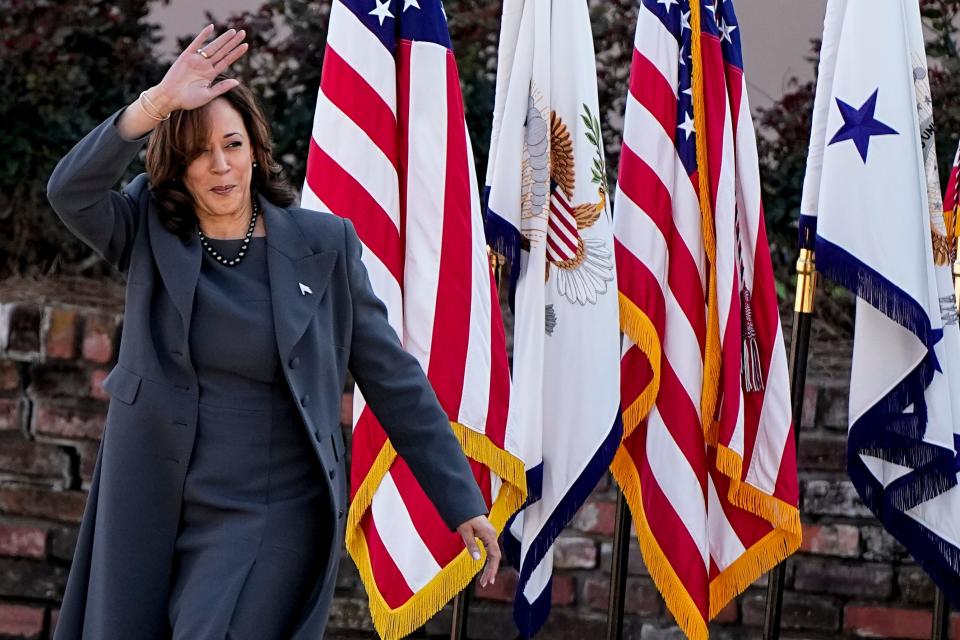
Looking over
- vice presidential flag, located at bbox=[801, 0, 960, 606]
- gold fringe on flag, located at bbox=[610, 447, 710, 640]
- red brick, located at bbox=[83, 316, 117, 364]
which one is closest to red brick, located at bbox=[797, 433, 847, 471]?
vice presidential flag, located at bbox=[801, 0, 960, 606]

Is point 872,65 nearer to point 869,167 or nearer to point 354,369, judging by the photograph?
point 869,167

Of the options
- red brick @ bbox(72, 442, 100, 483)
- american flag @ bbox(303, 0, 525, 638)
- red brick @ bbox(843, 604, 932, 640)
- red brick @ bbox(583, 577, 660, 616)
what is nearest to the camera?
american flag @ bbox(303, 0, 525, 638)

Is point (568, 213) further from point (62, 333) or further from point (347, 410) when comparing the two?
point (62, 333)

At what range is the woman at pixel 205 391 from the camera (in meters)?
2.07

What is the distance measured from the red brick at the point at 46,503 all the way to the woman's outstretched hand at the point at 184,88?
6.95ft

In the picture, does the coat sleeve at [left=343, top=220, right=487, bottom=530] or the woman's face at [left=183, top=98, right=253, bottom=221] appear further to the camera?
the coat sleeve at [left=343, top=220, right=487, bottom=530]

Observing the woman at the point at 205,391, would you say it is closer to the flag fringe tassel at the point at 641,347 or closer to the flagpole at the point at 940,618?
the flag fringe tassel at the point at 641,347

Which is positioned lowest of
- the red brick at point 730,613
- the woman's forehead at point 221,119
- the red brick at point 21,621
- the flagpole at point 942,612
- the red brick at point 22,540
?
the red brick at point 21,621

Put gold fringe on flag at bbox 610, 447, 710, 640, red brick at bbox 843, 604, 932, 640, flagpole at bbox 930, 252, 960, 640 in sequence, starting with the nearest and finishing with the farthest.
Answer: gold fringe on flag at bbox 610, 447, 710, 640 → flagpole at bbox 930, 252, 960, 640 → red brick at bbox 843, 604, 932, 640

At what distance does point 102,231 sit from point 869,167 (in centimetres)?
179

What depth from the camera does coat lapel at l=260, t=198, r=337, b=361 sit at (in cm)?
211

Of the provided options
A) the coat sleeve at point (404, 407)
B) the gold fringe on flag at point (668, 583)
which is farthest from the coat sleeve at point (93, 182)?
the gold fringe on flag at point (668, 583)

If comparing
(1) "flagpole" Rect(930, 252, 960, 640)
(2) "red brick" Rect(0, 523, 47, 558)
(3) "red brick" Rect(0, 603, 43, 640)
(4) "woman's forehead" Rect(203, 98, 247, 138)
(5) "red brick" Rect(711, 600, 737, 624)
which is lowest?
(3) "red brick" Rect(0, 603, 43, 640)

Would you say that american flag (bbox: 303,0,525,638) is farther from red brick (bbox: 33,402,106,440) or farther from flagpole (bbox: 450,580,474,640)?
red brick (bbox: 33,402,106,440)
